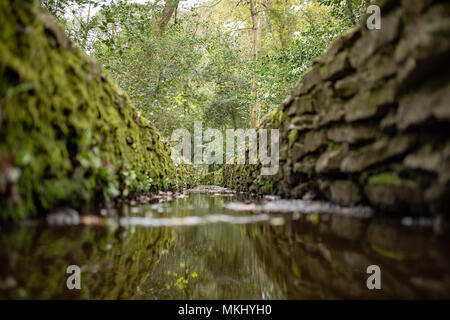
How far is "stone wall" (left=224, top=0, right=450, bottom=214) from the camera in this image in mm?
1845

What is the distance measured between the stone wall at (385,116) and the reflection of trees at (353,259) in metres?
0.41

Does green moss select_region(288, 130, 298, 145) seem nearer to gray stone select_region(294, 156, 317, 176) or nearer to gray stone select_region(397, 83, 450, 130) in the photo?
gray stone select_region(294, 156, 317, 176)

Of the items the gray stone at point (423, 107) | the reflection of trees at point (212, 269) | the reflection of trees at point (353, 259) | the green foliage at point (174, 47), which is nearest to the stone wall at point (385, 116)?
the gray stone at point (423, 107)

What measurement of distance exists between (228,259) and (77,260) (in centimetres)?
85

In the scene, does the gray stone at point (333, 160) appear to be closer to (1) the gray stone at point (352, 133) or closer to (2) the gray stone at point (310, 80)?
(1) the gray stone at point (352, 133)

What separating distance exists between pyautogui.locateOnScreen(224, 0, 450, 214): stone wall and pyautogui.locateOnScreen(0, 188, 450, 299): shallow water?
0.31 metres

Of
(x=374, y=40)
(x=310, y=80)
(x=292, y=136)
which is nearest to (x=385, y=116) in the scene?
(x=374, y=40)

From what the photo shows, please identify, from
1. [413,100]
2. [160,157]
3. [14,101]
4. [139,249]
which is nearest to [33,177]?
[14,101]

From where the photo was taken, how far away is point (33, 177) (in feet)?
6.37

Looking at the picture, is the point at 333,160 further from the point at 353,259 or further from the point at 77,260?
the point at 77,260

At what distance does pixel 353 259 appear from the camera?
1.43m

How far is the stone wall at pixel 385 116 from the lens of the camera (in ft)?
6.05
